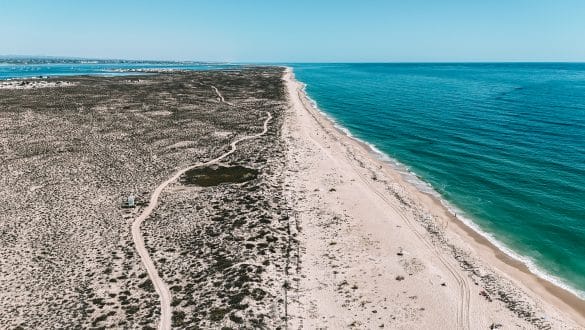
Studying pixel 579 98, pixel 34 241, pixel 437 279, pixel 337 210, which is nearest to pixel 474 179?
pixel 337 210

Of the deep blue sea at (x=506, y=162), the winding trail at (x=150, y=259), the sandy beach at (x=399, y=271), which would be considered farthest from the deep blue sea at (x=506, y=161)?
the winding trail at (x=150, y=259)

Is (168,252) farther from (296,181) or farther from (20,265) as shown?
(296,181)

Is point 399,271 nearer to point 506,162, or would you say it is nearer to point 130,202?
point 130,202

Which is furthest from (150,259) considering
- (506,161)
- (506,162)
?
(506,161)

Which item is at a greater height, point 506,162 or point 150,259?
point 506,162

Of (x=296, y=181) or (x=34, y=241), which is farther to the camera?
(x=296, y=181)

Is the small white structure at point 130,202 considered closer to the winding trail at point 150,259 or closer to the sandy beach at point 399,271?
the winding trail at point 150,259

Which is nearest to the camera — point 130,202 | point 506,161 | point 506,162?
point 130,202

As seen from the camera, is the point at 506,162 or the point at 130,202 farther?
the point at 506,162

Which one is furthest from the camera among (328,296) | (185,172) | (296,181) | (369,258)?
(185,172)
